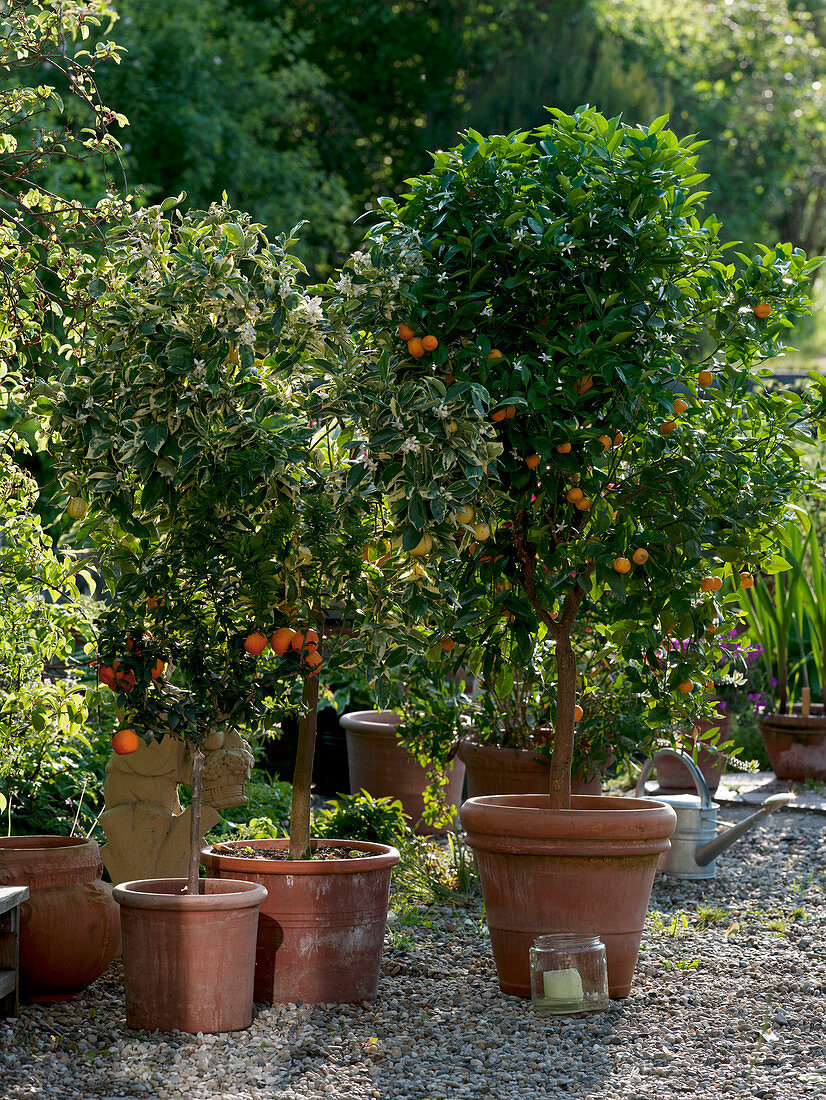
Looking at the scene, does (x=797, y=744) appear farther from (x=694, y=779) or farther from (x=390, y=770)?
(x=390, y=770)

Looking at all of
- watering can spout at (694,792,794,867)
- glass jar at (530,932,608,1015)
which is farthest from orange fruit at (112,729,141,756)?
watering can spout at (694,792,794,867)

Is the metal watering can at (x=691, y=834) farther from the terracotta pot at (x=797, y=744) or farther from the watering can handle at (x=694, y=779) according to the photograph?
the terracotta pot at (x=797, y=744)

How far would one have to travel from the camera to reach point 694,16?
554 inches

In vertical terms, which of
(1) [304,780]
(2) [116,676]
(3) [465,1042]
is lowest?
(3) [465,1042]

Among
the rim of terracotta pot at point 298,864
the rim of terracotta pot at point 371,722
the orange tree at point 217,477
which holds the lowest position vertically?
the rim of terracotta pot at point 298,864

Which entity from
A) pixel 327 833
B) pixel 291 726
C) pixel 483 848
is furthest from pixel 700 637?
pixel 291 726

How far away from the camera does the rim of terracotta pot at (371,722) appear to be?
15.5 feet

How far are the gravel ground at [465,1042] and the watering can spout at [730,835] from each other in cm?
44

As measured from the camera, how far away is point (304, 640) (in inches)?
102

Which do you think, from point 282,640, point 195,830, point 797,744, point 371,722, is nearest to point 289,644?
point 282,640

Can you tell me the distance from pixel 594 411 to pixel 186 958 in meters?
1.52

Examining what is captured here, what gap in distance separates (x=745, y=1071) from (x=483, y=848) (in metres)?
0.79

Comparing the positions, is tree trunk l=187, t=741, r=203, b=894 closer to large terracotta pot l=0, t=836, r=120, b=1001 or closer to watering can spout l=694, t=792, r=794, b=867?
large terracotta pot l=0, t=836, r=120, b=1001

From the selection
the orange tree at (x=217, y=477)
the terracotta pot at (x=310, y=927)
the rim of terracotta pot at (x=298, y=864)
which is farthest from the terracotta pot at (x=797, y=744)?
the orange tree at (x=217, y=477)
